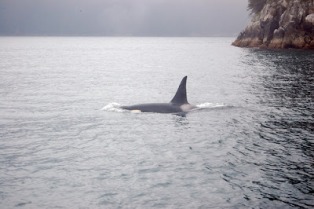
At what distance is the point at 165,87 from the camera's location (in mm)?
50094

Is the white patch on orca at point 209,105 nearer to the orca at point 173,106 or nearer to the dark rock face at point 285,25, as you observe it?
the orca at point 173,106

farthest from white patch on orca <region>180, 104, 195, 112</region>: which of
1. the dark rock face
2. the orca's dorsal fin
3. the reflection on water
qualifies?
the dark rock face

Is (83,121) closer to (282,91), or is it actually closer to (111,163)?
(111,163)

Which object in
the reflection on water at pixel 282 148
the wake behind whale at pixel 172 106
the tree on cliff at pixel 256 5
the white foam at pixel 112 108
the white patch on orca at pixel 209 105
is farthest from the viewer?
the tree on cliff at pixel 256 5

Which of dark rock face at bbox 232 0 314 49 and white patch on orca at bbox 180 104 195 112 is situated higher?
dark rock face at bbox 232 0 314 49

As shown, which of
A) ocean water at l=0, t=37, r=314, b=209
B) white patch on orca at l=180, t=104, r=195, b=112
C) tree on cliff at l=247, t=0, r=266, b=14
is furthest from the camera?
tree on cliff at l=247, t=0, r=266, b=14

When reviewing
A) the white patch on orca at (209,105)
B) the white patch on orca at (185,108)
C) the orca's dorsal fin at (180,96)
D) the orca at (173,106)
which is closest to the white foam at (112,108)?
the orca at (173,106)

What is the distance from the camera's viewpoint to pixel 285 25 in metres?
112

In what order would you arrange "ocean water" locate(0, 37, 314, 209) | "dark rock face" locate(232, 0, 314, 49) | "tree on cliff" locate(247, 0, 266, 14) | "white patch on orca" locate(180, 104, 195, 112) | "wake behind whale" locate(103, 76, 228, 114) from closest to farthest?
"ocean water" locate(0, 37, 314, 209), "wake behind whale" locate(103, 76, 228, 114), "white patch on orca" locate(180, 104, 195, 112), "dark rock face" locate(232, 0, 314, 49), "tree on cliff" locate(247, 0, 266, 14)

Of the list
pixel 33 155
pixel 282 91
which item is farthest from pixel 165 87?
pixel 33 155

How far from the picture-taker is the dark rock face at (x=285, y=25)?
4262 inches

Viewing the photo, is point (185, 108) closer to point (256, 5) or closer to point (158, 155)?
point (158, 155)

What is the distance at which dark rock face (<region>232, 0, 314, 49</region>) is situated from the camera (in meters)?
108

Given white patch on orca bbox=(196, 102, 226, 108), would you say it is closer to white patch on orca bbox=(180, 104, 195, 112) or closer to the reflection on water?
white patch on orca bbox=(180, 104, 195, 112)
